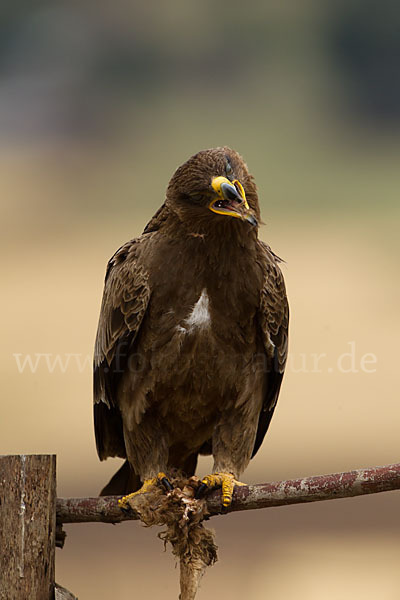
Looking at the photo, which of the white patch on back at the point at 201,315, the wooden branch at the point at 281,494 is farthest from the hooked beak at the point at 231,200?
the wooden branch at the point at 281,494

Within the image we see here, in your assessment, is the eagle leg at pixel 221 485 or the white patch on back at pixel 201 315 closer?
the eagle leg at pixel 221 485

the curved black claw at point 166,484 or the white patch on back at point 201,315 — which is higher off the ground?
the white patch on back at point 201,315

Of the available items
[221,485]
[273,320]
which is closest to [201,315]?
[273,320]

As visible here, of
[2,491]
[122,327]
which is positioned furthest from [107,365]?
[2,491]

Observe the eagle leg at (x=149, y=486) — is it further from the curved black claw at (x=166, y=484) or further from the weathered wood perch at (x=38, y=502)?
the weathered wood perch at (x=38, y=502)

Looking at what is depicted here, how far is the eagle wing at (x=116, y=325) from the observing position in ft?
11.2

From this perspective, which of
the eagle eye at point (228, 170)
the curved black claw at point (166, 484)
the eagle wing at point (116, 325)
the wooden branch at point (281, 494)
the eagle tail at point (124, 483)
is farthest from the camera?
the eagle tail at point (124, 483)

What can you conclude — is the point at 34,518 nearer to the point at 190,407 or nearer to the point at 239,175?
the point at 190,407

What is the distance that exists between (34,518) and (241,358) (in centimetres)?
105

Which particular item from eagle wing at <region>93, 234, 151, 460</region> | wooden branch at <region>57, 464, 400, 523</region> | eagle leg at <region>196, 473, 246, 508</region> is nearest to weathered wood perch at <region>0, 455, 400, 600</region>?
wooden branch at <region>57, 464, 400, 523</region>

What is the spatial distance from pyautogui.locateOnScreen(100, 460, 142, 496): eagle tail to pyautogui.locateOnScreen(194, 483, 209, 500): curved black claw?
0.63 metres

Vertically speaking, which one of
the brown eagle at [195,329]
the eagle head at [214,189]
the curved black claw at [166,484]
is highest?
the eagle head at [214,189]

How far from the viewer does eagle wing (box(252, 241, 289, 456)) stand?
3.43m

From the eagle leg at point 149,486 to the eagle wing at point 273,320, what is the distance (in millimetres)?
590
